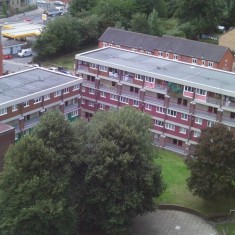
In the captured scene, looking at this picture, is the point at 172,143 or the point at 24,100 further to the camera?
the point at 172,143

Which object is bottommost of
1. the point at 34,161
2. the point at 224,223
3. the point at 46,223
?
the point at 224,223

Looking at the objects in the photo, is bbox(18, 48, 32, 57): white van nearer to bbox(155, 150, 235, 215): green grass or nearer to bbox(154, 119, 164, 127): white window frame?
bbox(154, 119, 164, 127): white window frame

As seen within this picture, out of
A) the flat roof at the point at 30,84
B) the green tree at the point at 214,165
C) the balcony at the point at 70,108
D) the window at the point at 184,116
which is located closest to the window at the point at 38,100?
the flat roof at the point at 30,84

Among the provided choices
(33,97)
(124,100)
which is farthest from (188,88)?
(33,97)

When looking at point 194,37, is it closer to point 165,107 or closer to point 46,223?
point 165,107

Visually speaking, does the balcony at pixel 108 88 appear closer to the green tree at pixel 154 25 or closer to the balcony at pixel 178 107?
the balcony at pixel 178 107

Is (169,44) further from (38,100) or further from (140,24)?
(38,100)

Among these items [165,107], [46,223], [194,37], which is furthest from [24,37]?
[46,223]
